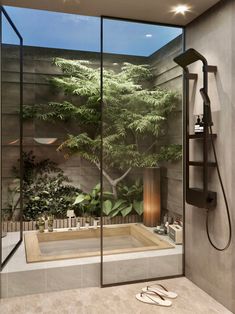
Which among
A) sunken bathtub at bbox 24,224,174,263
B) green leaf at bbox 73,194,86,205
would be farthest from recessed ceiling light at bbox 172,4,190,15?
green leaf at bbox 73,194,86,205

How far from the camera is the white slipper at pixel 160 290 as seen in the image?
270 cm

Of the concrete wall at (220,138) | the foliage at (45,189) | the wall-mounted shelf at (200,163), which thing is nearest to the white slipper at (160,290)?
the concrete wall at (220,138)

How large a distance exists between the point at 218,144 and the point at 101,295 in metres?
1.72

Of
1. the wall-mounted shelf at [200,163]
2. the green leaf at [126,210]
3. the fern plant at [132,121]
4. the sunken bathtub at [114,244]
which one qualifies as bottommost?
the sunken bathtub at [114,244]

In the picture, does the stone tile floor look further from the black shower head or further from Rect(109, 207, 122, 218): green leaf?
the black shower head

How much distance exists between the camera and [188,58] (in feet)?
9.19

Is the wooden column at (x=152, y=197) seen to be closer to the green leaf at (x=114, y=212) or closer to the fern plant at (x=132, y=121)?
the fern plant at (x=132, y=121)

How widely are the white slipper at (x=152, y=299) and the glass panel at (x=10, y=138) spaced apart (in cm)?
133

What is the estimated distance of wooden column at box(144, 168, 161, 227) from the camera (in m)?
3.10

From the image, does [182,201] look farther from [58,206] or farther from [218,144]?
[58,206]

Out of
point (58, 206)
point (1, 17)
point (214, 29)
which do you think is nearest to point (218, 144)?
point (214, 29)

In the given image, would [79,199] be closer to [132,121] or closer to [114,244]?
[114,244]

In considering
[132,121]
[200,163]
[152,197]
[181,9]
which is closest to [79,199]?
[152,197]

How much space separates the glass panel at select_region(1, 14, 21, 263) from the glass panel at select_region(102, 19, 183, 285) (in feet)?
3.30
